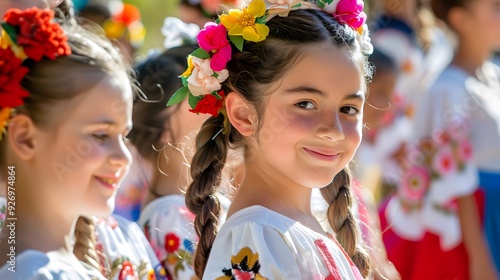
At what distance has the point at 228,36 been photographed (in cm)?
218

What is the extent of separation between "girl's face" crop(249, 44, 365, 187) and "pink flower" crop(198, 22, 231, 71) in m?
0.15

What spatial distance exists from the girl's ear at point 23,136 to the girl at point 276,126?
1.17 ft

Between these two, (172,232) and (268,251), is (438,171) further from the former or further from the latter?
(268,251)

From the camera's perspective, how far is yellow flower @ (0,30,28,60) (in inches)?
84.4

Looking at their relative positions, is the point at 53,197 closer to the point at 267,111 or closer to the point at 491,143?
the point at 267,111

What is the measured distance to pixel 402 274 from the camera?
4176 mm

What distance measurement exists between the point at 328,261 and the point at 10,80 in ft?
2.76

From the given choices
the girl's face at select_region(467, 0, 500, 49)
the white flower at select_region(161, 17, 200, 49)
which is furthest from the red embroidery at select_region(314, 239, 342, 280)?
the girl's face at select_region(467, 0, 500, 49)

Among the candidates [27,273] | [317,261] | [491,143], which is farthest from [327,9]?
[491,143]

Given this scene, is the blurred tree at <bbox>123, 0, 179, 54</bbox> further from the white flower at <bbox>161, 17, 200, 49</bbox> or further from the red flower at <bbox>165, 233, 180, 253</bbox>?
the red flower at <bbox>165, 233, 180, 253</bbox>

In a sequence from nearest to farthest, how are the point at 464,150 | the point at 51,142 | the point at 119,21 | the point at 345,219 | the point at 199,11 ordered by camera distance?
the point at 51,142 < the point at 345,219 < the point at 464,150 < the point at 199,11 < the point at 119,21

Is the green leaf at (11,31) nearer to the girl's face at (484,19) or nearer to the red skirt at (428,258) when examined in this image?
the red skirt at (428,258)

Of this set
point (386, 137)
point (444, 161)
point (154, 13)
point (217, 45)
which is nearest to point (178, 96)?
point (217, 45)

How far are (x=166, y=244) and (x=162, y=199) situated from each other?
0.18 meters
